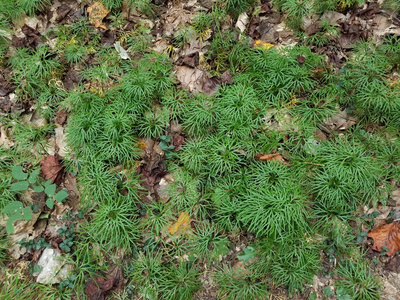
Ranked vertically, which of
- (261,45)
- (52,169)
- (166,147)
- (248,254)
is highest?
(261,45)

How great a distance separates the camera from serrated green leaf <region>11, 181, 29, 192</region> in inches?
98.7

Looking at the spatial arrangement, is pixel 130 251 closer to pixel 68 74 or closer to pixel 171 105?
pixel 171 105

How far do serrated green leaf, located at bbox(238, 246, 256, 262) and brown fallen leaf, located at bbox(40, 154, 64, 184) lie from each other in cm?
193

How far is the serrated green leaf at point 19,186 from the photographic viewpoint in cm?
251

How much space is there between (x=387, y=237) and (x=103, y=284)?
2.49 meters

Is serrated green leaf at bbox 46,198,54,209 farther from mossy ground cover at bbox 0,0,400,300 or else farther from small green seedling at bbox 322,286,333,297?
small green seedling at bbox 322,286,333,297

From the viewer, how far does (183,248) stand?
2475 millimetres

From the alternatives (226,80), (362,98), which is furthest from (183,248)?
(362,98)

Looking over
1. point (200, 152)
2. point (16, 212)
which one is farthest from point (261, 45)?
point (16, 212)

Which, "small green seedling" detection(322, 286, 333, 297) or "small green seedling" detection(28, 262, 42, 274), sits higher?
"small green seedling" detection(322, 286, 333, 297)

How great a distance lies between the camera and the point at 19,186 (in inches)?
99.1

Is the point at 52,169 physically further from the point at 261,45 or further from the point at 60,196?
the point at 261,45

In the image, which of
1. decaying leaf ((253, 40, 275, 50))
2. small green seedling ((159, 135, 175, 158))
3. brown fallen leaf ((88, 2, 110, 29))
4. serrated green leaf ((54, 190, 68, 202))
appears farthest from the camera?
brown fallen leaf ((88, 2, 110, 29))

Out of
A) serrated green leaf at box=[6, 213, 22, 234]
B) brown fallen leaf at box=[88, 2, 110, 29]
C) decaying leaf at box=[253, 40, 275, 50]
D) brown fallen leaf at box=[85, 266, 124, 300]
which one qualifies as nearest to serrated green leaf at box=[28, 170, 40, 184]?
serrated green leaf at box=[6, 213, 22, 234]
